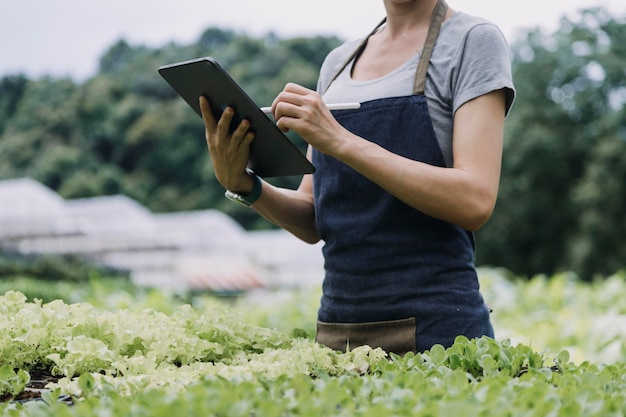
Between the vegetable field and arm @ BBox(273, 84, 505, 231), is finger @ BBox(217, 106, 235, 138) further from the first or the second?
the vegetable field

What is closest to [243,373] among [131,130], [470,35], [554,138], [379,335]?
[379,335]

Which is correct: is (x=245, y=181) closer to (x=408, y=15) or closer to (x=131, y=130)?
(x=408, y=15)

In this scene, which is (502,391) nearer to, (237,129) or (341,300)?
(341,300)

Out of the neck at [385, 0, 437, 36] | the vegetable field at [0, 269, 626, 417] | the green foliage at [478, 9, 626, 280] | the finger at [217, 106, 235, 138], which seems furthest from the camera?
the green foliage at [478, 9, 626, 280]

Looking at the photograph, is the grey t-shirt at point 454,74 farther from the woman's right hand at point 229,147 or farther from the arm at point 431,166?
the woman's right hand at point 229,147

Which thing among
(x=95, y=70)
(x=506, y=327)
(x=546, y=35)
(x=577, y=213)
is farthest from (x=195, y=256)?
(x=95, y=70)

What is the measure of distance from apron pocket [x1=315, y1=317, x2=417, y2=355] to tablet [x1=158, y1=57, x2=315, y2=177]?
1.27 ft

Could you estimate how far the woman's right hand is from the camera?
6.15ft

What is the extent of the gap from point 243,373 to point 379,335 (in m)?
0.53

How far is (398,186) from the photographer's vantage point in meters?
1.76

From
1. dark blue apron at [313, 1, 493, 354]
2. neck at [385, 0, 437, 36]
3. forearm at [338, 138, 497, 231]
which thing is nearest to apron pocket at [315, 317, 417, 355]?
dark blue apron at [313, 1, 493, 354]

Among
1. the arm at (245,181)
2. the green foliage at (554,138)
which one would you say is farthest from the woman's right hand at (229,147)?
the green foliage at (554,138)

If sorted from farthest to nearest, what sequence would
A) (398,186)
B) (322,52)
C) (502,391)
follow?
(322,52), (398,186), (502,391)

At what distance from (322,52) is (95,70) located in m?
19.5
